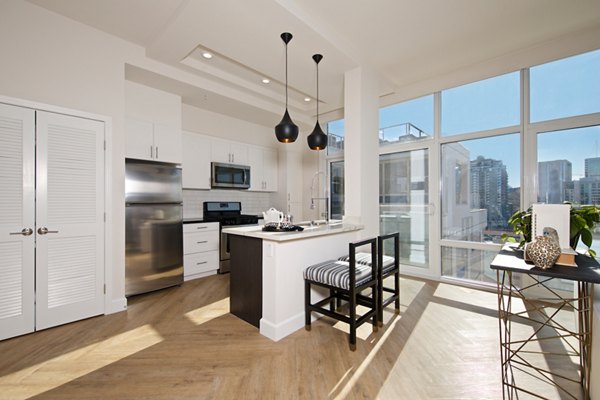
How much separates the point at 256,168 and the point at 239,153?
1.47 feet

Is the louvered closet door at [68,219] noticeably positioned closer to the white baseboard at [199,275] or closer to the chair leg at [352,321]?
the white baseboard at [199,275]

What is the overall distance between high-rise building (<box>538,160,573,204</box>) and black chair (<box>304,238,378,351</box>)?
244cm

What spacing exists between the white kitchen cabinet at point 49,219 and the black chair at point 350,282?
2252 millimetres

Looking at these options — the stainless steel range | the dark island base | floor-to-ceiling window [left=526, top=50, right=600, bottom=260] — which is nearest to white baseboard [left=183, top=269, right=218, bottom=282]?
the stainless steel range

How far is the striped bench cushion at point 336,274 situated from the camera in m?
2.15

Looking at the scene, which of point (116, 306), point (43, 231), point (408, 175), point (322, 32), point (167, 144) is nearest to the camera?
point (43, 231)

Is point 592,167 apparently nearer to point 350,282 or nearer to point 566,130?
point 566,130

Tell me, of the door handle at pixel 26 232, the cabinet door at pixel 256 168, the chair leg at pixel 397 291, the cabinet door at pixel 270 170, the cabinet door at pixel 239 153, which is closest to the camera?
the door handle at pixel 26 232

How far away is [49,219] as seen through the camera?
2477 mm

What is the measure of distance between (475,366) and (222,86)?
4157mm

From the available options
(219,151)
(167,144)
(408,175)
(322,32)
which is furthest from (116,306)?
(408,175)

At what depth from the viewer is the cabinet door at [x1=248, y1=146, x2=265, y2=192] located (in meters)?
5.02

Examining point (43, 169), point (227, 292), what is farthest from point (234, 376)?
point (43, 169)

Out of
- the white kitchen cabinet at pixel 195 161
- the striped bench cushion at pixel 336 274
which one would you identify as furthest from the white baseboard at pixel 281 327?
the white kitchen cabinet at pixel 195 161
